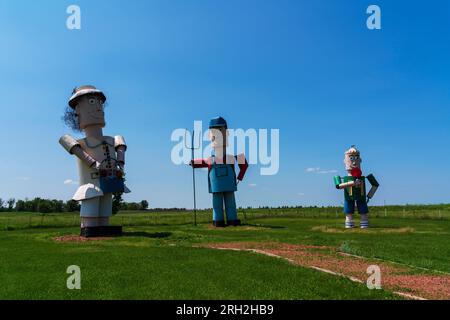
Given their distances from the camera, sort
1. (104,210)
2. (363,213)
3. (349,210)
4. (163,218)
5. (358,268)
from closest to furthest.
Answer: (358,268)
(104,210)
(363,213)
(349,210)
(163,218)

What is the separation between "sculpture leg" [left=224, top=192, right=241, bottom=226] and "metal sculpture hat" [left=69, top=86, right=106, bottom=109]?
421 inches

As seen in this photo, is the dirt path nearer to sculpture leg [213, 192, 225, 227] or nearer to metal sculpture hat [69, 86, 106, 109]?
metal sculpture hat [69, 86, 106, 109]

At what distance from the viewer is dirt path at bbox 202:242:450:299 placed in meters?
8.13

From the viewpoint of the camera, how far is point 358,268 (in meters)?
10.5

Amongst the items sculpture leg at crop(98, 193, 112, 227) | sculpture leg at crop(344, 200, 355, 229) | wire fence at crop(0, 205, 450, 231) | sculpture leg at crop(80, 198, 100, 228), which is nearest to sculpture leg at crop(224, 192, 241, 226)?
wire fence at crop(0, 205, 450, 231)

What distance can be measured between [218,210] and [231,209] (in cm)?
84

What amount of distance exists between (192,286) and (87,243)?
31.2ft

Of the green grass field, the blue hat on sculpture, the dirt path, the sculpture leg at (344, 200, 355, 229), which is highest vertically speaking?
the blue hat on sculpture

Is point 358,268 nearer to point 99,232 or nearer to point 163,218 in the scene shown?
point 99,232

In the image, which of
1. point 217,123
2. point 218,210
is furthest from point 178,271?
point 217,123

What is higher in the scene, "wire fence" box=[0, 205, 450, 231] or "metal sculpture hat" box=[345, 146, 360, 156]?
"metal sculpture hat" box=[345, 146, 360, 156]

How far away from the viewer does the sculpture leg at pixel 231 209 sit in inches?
1075
